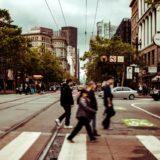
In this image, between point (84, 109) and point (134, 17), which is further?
point (134, 17)

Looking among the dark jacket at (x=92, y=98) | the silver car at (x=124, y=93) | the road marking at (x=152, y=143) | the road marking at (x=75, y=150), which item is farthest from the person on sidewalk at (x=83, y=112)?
the silver car at (x=124, y=93)

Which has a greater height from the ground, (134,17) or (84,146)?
(134,17)

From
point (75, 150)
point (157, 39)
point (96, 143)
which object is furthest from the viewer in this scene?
point (157, 39)

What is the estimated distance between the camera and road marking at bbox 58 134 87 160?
36.7ft

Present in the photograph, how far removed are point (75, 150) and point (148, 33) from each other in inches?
2941

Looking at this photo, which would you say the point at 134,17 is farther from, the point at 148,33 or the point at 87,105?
the point at 87,105

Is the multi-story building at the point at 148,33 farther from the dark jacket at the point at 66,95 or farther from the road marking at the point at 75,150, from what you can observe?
the road marking at the point at 75,150

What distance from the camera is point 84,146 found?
43.0 feet

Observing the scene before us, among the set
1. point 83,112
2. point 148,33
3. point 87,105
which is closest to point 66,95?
point 87,105

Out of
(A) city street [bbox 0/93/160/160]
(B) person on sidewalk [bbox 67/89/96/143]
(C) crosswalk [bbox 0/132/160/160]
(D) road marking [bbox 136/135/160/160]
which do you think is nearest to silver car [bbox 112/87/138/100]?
(A) city street [bbox 0/93/160/160]

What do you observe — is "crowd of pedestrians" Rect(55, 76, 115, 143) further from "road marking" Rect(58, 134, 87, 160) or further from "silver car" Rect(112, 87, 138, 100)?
"silver car" Rect(112, 87, 138, 100)

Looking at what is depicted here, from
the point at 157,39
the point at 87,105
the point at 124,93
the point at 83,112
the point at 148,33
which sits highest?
the point at 148,33

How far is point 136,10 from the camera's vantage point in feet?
341

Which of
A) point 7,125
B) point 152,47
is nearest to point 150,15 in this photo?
point 152,47
